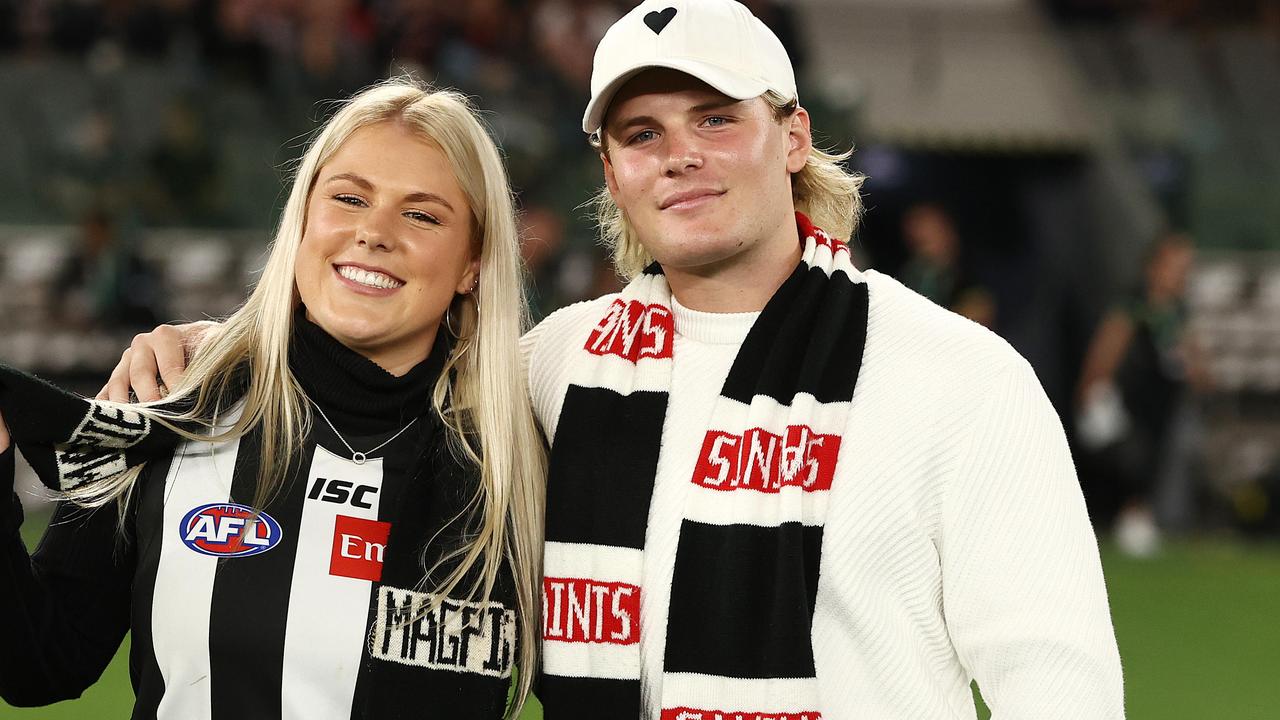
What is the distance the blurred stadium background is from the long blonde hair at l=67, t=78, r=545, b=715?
4.12 meters

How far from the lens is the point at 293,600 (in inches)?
93.8

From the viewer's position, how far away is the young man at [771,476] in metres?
2.41

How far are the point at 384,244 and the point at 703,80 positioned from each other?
0.61 metres

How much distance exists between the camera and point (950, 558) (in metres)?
2.45

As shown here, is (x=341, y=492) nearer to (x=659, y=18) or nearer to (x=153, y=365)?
(x=153, y=365)

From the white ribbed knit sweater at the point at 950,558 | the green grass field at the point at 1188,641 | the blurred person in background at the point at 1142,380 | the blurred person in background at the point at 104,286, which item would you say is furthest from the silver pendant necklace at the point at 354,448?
the blurred person in background at the point at 1142,380

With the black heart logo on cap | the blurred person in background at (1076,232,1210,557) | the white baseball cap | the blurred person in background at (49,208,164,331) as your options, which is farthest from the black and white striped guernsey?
the blurred person in background at (1076,232,1210,557)

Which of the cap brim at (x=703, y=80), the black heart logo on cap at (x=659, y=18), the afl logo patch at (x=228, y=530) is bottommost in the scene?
the afl logo patch at (x=228, y=530)

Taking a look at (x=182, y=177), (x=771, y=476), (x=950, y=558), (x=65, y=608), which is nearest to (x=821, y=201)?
(x=771, y=476)

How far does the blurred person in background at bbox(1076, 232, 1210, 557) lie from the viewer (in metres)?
9.75

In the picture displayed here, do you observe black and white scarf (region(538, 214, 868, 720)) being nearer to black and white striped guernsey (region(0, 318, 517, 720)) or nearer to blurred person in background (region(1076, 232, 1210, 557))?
black and white striped guernsey (region(0, 318, 517, 720))

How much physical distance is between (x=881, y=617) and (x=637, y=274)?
919 millimetres

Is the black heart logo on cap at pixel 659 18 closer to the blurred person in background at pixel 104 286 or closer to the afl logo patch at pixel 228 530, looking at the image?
the afl logo patch at pixel 228 530

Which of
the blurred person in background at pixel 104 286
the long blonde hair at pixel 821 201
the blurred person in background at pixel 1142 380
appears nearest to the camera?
the long blonde hair at pixel 821 201
